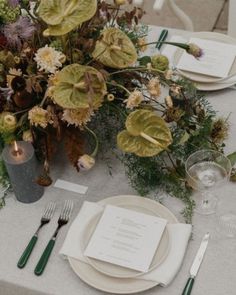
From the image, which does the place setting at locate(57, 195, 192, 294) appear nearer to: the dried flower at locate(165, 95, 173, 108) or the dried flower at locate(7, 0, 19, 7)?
the dried flower at locate(165, 95, 173, 108)

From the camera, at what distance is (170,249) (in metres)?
1.14

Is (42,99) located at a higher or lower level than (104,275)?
higher

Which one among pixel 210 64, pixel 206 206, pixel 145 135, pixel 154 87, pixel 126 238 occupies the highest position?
pixel 210 64

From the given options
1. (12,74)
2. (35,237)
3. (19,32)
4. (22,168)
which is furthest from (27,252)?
(19,32)

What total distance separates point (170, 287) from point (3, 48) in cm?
66

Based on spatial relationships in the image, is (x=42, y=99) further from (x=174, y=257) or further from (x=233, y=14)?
(x=233, y=14)

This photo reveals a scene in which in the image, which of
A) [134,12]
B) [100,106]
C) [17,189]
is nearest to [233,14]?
[134,12]

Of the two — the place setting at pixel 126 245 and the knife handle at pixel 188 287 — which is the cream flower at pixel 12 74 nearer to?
the place setting at pixel 126 245

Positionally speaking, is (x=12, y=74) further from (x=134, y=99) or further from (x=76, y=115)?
(x=134, y=99)

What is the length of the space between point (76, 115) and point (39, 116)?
81 mm

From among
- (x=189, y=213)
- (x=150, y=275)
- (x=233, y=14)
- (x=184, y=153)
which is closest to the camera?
(x=150, y=275)

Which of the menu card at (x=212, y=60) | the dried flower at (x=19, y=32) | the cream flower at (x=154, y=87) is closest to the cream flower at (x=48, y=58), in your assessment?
the dried flower at (x=19, y=32)

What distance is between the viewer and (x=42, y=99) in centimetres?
125

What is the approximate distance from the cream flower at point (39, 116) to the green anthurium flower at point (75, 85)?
2.2 inches
